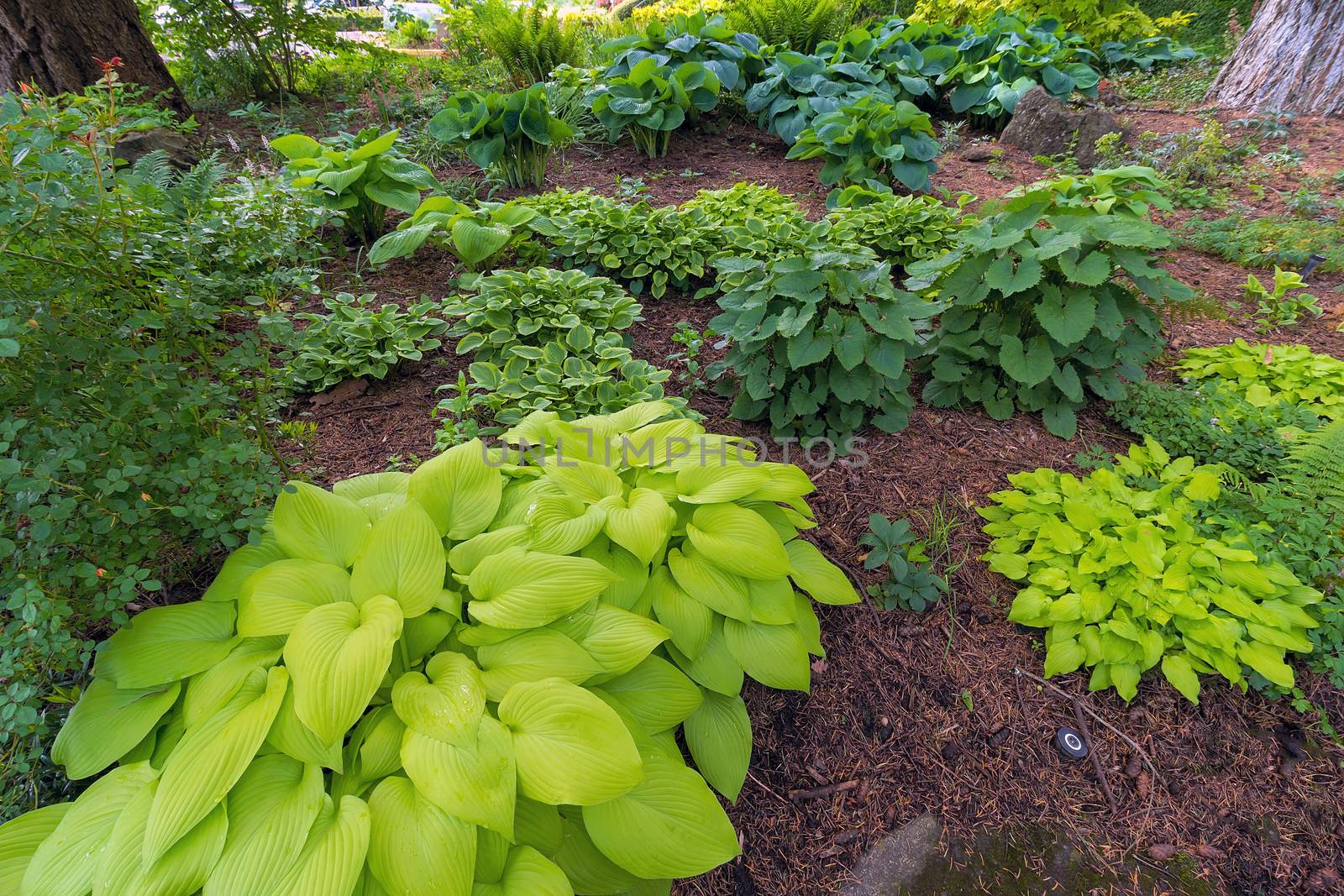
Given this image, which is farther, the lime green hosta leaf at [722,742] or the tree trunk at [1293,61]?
the tree trunk at [1293,61]

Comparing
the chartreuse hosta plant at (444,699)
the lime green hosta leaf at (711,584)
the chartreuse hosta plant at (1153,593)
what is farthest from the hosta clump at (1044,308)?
the lime green hosta leaf at (711,584)

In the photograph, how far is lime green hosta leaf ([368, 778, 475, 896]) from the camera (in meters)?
1.03

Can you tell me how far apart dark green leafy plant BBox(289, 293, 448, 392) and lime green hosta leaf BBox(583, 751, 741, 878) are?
1.91 metres

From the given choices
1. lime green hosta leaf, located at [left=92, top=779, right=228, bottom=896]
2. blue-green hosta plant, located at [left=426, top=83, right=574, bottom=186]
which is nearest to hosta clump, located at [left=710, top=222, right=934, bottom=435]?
lime green hosta leaf, located at [left=92, top=779, right=228, bottom=896]

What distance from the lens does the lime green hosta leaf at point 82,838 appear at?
1029 millimetres

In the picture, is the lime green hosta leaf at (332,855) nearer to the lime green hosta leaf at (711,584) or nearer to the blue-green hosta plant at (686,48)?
the lime green hosta leaf at (711,584)

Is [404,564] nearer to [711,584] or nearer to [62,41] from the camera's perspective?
[711,584]

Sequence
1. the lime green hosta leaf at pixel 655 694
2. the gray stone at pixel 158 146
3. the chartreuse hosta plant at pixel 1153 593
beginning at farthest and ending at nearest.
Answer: the gray stone at pixel 158 146
the chartreuse hosta plant at pixel 1153 593
the lime green hosta leaf at pixel 655 694

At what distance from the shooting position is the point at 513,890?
109cm

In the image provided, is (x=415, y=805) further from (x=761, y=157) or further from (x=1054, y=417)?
(x=761, y=157)

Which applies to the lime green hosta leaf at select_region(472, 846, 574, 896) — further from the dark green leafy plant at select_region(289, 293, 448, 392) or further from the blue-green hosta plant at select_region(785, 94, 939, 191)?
the blue-green hosta plant at select_region(785, 94, 939, 191)

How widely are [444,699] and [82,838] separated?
2.16 ft

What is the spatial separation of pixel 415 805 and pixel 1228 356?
3.80 m

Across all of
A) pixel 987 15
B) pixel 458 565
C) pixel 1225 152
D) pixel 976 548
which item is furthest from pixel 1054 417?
pixel 987 15
